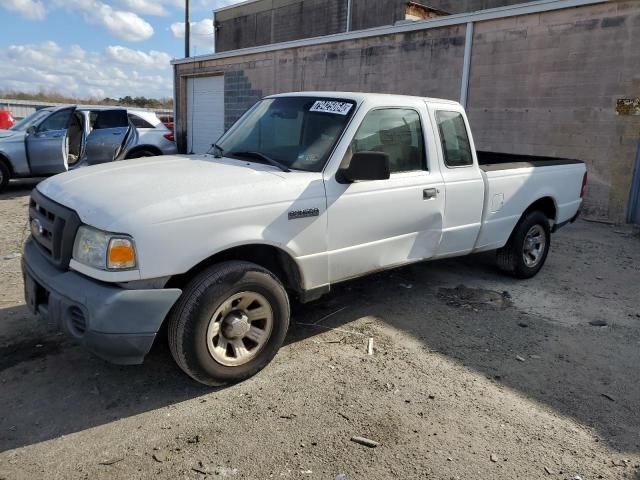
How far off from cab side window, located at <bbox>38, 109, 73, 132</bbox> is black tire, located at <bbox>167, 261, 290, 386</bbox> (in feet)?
30.2

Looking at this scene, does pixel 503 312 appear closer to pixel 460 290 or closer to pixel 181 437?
pixel 460 290

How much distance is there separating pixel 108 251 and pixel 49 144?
9067mm

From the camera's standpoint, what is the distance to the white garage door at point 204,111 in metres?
17.5

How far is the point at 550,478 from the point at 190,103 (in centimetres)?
1847

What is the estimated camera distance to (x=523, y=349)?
162 inches

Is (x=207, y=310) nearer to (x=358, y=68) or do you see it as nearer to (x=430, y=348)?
(x=430, y=348)

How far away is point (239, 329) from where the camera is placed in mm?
→ 3252

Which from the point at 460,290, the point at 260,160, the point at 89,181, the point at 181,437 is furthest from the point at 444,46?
the point at 181,437

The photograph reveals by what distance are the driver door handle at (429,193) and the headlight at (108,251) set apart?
2412 millimetres

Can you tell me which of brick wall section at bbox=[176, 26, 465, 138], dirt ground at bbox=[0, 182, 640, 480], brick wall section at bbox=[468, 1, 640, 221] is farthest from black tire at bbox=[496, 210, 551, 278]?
brick wall section at bbox=[176, 26, 465, 138]

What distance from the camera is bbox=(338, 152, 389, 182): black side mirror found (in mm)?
3463

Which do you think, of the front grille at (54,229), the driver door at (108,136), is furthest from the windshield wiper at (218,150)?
the driver door at (108,136)

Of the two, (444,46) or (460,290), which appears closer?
(460,290)

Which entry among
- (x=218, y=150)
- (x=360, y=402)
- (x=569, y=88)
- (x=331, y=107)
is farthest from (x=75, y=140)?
(x=360, y=402)
